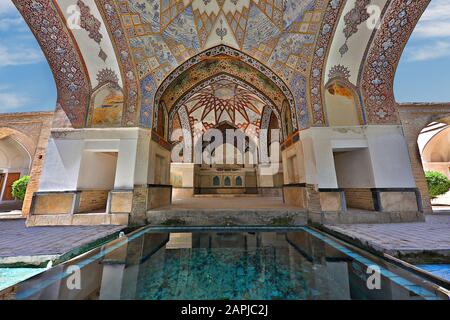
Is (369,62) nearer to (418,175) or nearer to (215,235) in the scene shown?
(418,175)

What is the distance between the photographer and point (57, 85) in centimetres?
484

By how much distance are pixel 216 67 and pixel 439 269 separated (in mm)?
6447

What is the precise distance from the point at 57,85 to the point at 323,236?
7.46 m

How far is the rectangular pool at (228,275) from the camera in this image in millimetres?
1423

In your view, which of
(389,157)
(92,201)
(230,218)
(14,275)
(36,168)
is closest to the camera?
(14,275)

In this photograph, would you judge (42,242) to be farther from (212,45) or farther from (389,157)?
(389,157)

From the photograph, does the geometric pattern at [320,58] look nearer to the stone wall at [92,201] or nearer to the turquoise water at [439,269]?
the turquoise water at [439,269]

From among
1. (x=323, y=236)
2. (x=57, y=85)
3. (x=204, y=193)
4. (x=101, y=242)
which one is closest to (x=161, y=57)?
(x=57, y=85)

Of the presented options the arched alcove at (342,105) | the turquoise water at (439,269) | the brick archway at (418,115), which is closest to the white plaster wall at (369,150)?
the arched alcove at (342,105)

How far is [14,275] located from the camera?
195 cm

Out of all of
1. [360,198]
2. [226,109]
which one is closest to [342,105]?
[360,198]

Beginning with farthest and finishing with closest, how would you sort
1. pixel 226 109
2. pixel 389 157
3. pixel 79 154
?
pixel 226 109, pixel 79 154, pixel 389 157

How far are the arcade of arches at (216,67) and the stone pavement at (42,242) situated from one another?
0.67m
